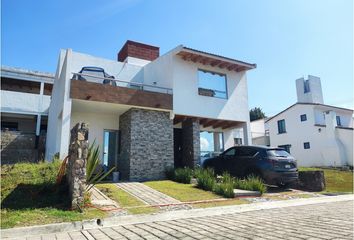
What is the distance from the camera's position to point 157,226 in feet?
18.7

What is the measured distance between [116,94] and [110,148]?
11.9 ft

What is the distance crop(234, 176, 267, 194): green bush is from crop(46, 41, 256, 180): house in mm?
4413

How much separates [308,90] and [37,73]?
3261 centimetres

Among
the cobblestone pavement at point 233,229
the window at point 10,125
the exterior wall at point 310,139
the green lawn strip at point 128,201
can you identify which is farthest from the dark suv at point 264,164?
the exterior wall at point 310,139

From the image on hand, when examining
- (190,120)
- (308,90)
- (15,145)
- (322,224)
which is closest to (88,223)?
(322,224)

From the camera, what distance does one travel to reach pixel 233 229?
17.0 feet

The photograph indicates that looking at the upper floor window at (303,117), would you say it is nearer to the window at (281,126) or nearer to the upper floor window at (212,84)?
the window at (281,126)

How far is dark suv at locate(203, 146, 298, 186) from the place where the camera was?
10898 millimetres

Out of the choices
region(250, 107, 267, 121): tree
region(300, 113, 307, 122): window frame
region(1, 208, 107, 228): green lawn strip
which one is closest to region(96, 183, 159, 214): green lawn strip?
region(1, 208, 107, 228): green lawn strip

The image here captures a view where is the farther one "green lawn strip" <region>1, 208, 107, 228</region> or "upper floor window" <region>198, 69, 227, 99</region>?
"upper floor window" <region>198, 69, 227, 99</region>

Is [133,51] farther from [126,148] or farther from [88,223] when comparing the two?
[88,223]

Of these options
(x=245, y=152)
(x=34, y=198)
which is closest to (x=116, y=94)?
(x=34, y=198)

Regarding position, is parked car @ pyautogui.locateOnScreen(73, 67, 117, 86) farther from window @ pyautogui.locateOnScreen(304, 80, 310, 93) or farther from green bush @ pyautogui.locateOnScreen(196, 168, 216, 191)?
window @ pyautogui.locateOnScreen(304, 80, 310, 93)

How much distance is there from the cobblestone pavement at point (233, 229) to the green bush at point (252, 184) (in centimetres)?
378
